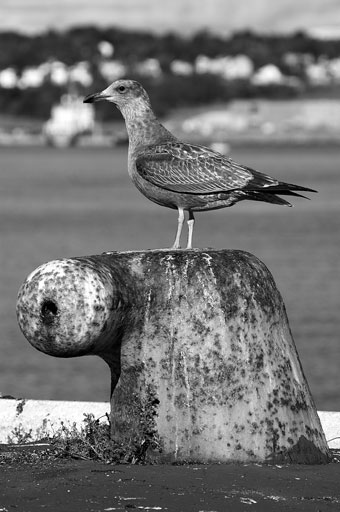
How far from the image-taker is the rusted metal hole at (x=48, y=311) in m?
7.86

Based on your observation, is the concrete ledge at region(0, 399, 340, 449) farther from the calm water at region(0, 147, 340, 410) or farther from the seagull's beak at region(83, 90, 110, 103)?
the calm water at region(0, 147, 340, 410)

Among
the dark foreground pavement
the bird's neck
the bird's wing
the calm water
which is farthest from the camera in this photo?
the calm water

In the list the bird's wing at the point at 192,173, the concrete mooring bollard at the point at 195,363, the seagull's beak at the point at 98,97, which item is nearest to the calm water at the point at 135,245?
the seagull's beak at the point at 98,97

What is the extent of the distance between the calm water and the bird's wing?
11.8m

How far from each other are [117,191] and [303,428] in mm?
98066

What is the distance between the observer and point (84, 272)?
7953 mm

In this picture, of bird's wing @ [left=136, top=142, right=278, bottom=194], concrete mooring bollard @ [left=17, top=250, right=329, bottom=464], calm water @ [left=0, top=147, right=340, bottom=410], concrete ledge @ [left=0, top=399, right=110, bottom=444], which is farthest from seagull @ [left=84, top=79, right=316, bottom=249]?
calm water @ [left=0, top=147, right=340, bottom=410]

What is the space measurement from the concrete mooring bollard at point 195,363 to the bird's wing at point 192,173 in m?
0.75

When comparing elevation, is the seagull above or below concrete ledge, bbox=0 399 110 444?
above

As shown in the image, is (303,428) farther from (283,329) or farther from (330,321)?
(330,321)

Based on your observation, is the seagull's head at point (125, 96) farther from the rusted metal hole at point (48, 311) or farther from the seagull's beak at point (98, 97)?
the rusted metal hole at point (48, 311)

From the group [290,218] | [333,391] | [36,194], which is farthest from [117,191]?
[333,391]

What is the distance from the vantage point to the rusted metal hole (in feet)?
25.8

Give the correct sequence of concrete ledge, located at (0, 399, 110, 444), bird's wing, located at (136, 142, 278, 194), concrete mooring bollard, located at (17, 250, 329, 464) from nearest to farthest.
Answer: concrete mooring bollard, located at (17, 250, 329, 464), bird's wing, located at (136, 142, 278, 194), concrete ledge, located at (0, 399, 110, 444)
